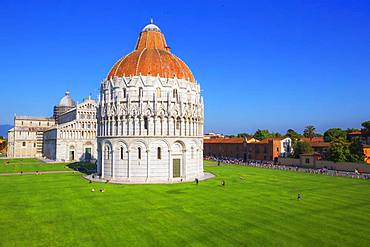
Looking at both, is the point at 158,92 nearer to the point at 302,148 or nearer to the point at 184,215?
the point at 184,215

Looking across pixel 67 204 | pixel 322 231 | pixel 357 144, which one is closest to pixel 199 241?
pixel 322 231

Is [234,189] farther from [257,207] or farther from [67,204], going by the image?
[67,204]

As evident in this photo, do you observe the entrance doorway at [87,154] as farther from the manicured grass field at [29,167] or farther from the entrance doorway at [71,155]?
the manicured grass field at [29,167]

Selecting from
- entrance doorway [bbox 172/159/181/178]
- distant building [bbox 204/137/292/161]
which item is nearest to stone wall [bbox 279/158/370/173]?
distant building [bbox 204/137/292/161]

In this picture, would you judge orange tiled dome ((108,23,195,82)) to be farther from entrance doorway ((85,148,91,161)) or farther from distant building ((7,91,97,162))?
entrance doorway ((85,148,91,161))

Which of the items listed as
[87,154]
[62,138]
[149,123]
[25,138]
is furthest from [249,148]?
[25,138]

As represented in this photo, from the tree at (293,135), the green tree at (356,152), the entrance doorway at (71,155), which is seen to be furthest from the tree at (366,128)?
the entrance doorway at (71,155)
